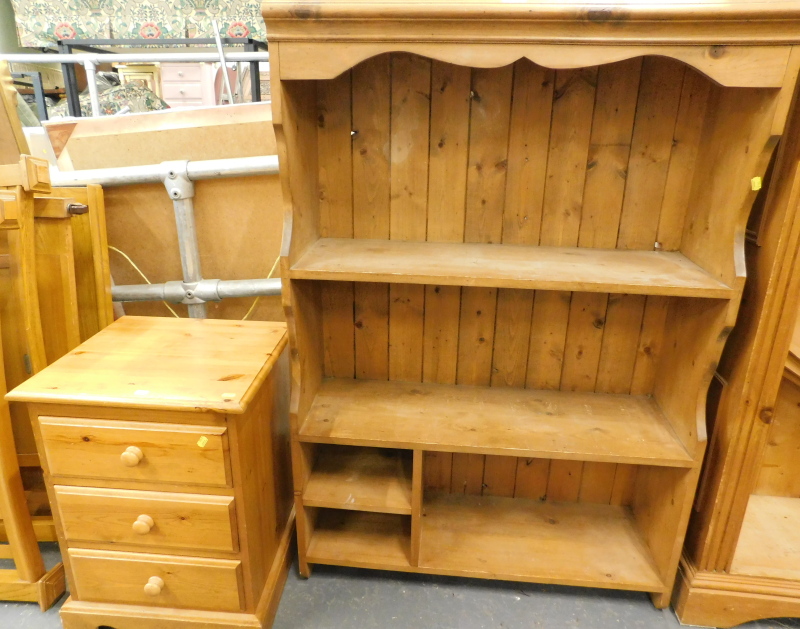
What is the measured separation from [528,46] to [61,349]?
1502 millimetres

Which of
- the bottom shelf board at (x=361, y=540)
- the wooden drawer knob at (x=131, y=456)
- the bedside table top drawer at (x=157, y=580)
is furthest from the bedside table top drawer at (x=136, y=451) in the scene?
the bottom shelf board at (x=361, y=540)

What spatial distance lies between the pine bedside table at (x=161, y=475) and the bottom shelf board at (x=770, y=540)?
1348 millimetres

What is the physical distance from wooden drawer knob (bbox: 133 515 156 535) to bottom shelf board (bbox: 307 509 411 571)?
1.65 ft

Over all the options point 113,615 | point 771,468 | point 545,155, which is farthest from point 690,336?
point 113,615

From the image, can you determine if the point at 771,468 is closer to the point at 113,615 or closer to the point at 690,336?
the point at 690,336

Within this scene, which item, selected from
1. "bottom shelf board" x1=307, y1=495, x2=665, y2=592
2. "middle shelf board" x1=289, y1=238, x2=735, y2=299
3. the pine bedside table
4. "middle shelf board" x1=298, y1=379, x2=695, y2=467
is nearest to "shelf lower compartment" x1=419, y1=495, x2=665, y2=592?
"bottom shelf board" x1=307, y1=495, x2=665, y2=592

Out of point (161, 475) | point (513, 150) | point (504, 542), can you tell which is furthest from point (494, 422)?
point (161, 475)

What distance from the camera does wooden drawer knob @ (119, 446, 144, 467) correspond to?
119 centimetres

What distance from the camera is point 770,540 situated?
1.54 m

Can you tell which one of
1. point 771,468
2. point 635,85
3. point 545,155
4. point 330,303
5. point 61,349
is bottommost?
point 771,468

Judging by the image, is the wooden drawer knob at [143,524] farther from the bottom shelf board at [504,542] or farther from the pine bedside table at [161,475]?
the bottom shelf board at [504,542]

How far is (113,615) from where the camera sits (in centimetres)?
135

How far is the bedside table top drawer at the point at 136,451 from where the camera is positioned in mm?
1185

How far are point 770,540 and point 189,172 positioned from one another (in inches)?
82.7
